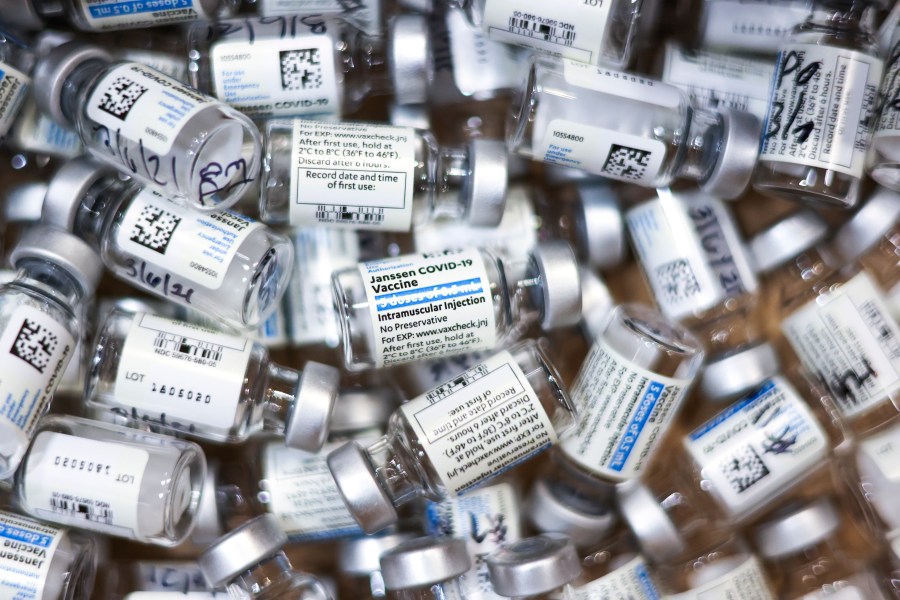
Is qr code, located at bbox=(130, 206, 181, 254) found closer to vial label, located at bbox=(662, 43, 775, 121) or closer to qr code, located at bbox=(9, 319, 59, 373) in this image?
qr code, located at bbox=(9, 319, 59, 373)

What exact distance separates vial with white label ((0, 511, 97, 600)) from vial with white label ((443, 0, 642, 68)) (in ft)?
3.67

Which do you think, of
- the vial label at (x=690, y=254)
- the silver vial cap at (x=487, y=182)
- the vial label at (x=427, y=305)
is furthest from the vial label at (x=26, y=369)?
the vial label at (x=690, y=254)

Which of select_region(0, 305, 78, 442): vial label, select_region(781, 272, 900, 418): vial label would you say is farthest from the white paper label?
select_region(781, 272, 900, 418): vial label

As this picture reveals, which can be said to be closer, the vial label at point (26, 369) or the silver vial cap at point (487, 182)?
the vial label at point (26, 369)

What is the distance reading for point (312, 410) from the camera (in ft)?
4.22

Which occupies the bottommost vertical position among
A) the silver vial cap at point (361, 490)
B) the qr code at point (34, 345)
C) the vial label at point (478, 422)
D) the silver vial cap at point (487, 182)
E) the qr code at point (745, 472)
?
the silver vial cap at point (361, 490)

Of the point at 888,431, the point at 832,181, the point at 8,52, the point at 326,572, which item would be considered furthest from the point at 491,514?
the point at 8,52

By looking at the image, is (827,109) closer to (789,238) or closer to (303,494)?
(789,238)

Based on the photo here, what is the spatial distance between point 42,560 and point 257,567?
33 cm

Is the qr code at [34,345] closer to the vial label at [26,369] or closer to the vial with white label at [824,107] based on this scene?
the vial label at [26,369]

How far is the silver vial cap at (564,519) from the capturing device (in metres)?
1.39

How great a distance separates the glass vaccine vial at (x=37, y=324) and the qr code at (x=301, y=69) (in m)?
0.44

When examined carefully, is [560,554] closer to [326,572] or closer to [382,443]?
[382,443]

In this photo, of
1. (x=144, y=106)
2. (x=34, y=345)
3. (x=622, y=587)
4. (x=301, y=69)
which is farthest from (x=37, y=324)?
(x=622, y=587)
